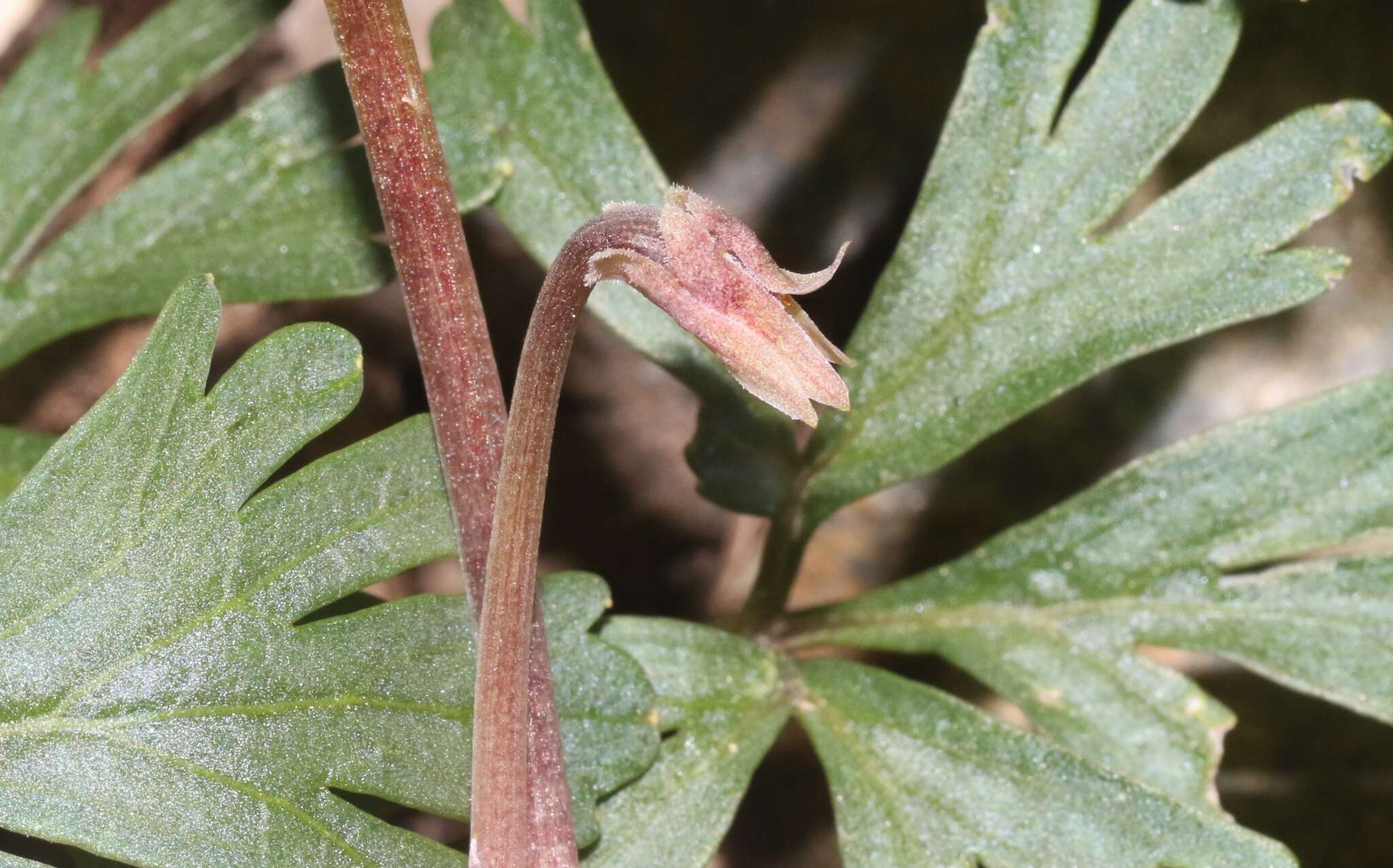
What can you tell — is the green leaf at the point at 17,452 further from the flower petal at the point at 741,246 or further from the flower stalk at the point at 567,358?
the flower petal at the point at 741,246

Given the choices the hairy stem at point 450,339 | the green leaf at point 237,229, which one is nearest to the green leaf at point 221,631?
the hairy stem at point 450,339

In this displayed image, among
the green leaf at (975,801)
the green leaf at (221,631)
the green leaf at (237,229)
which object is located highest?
the green leaf at (237,229)

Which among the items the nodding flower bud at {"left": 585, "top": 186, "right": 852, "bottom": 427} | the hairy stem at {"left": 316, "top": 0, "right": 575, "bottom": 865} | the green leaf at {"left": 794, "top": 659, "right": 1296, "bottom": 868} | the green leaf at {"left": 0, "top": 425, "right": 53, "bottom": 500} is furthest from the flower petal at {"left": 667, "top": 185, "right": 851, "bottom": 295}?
the green leaf at {"left": 0, "top": 425, "right": 53, "bottom": 500}

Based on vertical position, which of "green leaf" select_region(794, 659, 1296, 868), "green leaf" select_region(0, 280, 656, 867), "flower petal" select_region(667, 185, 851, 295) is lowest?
"green leaf" select_region(794, 659, 1296, 868)

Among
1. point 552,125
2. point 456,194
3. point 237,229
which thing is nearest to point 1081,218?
point 552,125

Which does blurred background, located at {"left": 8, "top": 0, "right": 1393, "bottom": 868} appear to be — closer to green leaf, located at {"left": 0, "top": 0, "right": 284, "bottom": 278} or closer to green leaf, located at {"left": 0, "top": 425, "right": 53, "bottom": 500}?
green leaf, located at {"left": 0, "top": 0, "right": 284, "bottom": 278}

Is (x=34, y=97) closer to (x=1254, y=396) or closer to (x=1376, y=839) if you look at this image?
(x=1254, y=396)
